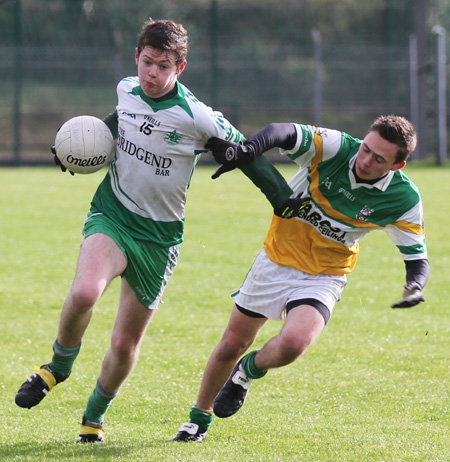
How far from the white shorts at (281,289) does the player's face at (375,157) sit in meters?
0.63

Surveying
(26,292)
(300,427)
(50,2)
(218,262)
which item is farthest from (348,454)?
(50,2)

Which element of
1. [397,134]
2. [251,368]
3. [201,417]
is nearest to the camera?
[397,134]

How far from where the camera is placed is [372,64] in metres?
21.8

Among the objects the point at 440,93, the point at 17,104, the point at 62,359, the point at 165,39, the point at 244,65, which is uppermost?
the point at 165,39

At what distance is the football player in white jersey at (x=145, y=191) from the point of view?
14.6 ft

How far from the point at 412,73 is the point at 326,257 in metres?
17.7

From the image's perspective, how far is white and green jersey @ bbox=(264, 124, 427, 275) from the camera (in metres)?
4.55

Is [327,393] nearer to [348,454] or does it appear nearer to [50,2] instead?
[348,454]

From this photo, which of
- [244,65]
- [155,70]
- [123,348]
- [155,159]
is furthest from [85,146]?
[244,65]

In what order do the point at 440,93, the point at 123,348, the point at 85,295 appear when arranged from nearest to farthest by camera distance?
the point at 85,295, the point at 123,348, the point at 440,93

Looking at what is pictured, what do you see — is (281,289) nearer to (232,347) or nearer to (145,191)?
(232,347)

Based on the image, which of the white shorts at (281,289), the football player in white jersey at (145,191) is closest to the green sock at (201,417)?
the football player in white jersey at (145,191)

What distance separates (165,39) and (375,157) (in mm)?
1263

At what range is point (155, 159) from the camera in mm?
4516
